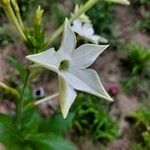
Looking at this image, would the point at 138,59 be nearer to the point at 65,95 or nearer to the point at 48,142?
the point at 48,142

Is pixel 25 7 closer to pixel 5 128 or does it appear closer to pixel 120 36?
pixel 120 36

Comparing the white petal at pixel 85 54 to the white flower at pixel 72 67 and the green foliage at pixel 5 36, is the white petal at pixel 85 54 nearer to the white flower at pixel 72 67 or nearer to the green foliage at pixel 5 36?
the white flower at pixel 72 67

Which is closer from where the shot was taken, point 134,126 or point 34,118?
point 34,118

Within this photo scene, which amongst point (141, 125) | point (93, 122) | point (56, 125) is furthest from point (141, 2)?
point (56, 125)

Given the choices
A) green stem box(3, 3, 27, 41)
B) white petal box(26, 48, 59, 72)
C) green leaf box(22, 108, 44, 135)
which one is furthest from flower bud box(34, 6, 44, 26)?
green leaf box(22, 108, 44, 135)

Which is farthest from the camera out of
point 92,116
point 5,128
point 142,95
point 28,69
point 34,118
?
point 142,95

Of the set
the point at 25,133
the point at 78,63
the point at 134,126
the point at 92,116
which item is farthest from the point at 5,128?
the point at 134,126
